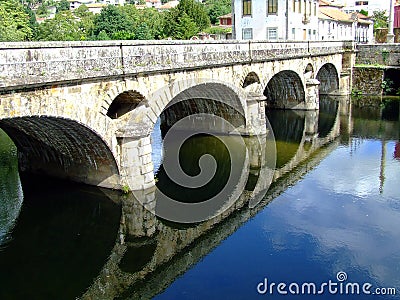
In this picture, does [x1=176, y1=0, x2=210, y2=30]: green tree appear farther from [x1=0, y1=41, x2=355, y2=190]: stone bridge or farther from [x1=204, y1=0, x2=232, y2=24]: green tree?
[x1=0, y1=41, x2=355, y2=190]: stone bridge

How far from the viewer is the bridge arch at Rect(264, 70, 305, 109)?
1388 inches

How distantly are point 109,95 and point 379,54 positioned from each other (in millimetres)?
37024

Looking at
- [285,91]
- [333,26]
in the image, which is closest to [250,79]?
[285,91]

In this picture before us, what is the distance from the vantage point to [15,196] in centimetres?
1927

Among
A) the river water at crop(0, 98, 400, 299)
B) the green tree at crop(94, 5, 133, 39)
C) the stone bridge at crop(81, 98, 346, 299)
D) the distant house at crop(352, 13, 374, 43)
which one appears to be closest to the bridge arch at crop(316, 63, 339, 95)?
the river water at crop(0, 98, 400, 299)

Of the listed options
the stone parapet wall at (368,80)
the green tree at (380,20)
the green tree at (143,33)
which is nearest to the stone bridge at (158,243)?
the stone parapet wall at (368,80)

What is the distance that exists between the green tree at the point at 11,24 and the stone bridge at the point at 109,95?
34.8 m

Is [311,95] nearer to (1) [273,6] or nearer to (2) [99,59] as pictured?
(1) [273,6]

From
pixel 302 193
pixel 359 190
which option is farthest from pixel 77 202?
pixel 359 190

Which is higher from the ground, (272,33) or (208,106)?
(272,33)

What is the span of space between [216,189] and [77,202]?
19.5ft

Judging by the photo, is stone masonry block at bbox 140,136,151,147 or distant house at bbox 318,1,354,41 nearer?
stone masonry block at bbox 140,136,151,147

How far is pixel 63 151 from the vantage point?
19.0m

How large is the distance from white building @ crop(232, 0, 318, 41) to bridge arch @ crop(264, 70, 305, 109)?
558 cm
